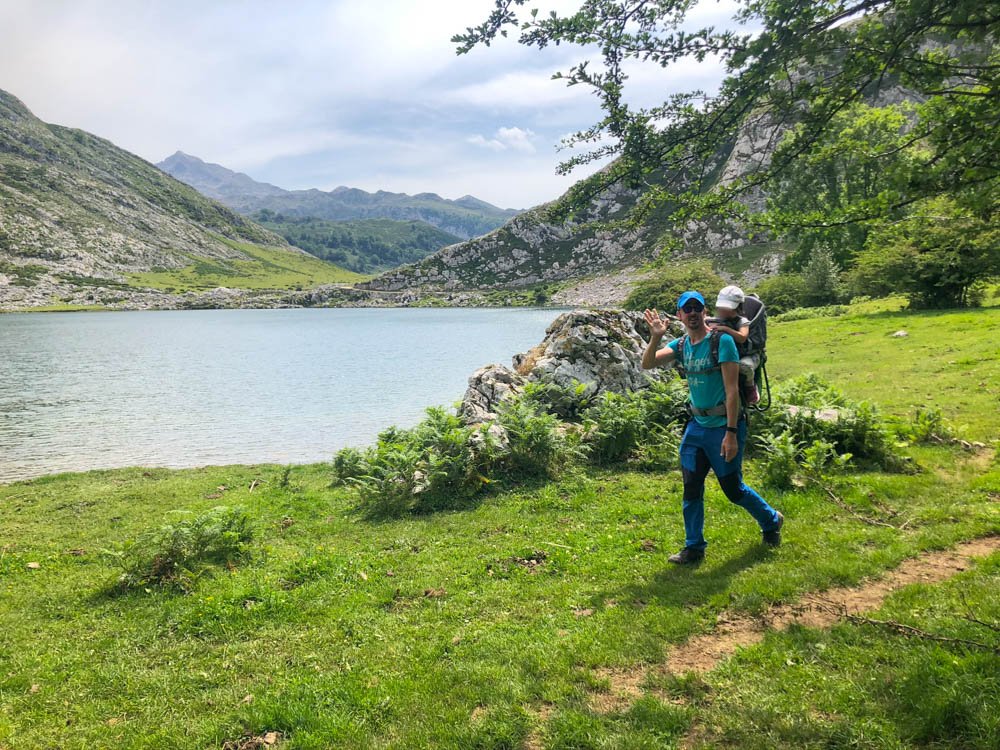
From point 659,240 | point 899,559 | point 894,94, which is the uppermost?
point 894,94

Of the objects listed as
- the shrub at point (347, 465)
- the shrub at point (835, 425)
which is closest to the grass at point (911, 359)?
the shrub at point (835, 425)

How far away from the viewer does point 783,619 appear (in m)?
6.53

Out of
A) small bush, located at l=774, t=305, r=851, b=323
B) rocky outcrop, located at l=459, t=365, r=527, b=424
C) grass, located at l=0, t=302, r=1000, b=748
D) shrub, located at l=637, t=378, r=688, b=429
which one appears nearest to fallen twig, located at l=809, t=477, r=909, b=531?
grass, located at l=0, t=302, r=1000, b=748

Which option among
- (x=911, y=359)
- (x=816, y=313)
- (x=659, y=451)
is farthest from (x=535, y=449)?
(x=816, y=313)

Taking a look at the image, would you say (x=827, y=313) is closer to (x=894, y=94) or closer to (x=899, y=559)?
(x=899, y=559)

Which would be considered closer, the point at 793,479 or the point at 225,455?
the point at 793,479

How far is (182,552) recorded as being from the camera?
9.67 meters

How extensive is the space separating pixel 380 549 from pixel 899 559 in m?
8.90

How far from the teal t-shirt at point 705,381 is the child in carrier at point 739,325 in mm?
357

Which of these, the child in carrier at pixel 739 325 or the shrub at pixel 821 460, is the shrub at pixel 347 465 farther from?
the shrub at pixel 821 460

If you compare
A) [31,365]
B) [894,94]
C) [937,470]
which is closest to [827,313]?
[937,470]

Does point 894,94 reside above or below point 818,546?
above

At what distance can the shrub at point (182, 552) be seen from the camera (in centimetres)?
928

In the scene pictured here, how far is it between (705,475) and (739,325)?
232 cm
